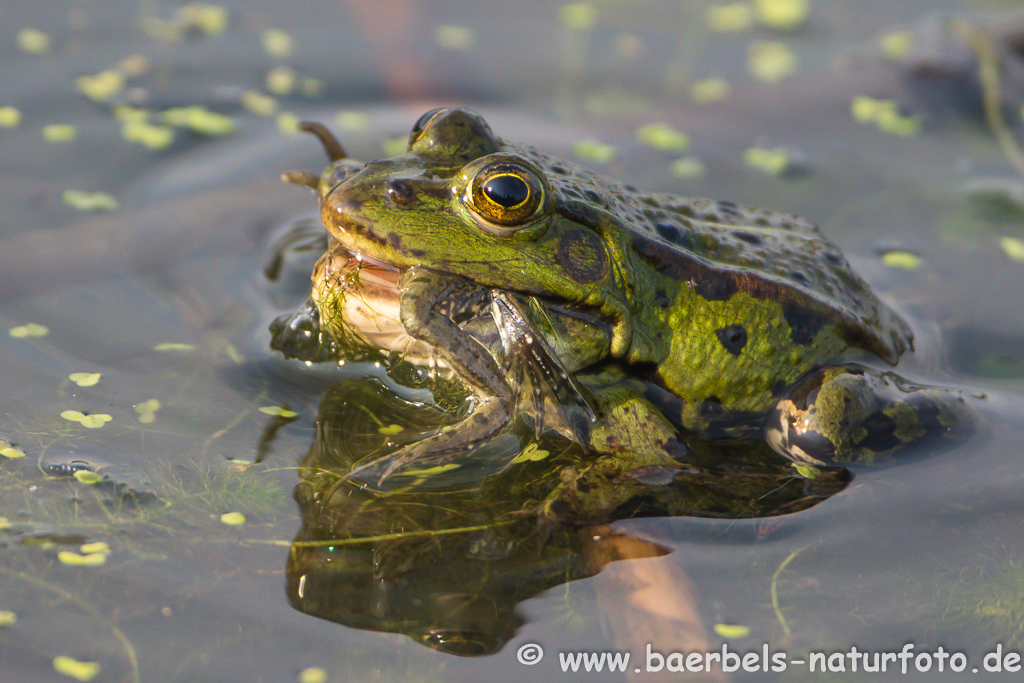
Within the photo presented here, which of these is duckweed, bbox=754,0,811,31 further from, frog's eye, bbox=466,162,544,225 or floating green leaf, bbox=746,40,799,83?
frog's eye, bbox=466,162,544,225

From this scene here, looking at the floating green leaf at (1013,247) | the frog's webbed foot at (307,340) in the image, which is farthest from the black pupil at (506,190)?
the floating green leaf at (1013,247)

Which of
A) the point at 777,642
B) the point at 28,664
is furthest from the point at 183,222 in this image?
the point at 777,642

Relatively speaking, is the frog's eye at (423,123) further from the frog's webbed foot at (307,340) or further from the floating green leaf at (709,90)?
the floating green leaf at (709,90)

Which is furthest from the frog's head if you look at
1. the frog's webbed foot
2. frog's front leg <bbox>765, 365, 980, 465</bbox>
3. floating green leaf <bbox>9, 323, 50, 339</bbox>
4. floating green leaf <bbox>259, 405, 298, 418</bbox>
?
floating green leaf <bbox>9, 323, 50, 339</bbox>

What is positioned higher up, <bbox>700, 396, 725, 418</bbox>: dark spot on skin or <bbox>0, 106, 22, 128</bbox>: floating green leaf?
<bbox>0, 106, 22, 128</bbox>: floating green leaf

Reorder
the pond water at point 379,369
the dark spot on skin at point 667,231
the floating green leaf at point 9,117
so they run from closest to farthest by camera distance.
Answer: the pond water at point 379,369 < the dark spot on skin at point 667,231 < the floating green leaf at point 9,117

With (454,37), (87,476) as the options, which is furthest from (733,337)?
(454,37)

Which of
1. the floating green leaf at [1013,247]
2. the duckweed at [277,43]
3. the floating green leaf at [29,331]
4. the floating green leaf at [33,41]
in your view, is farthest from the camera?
the duckweed at [277,43]
